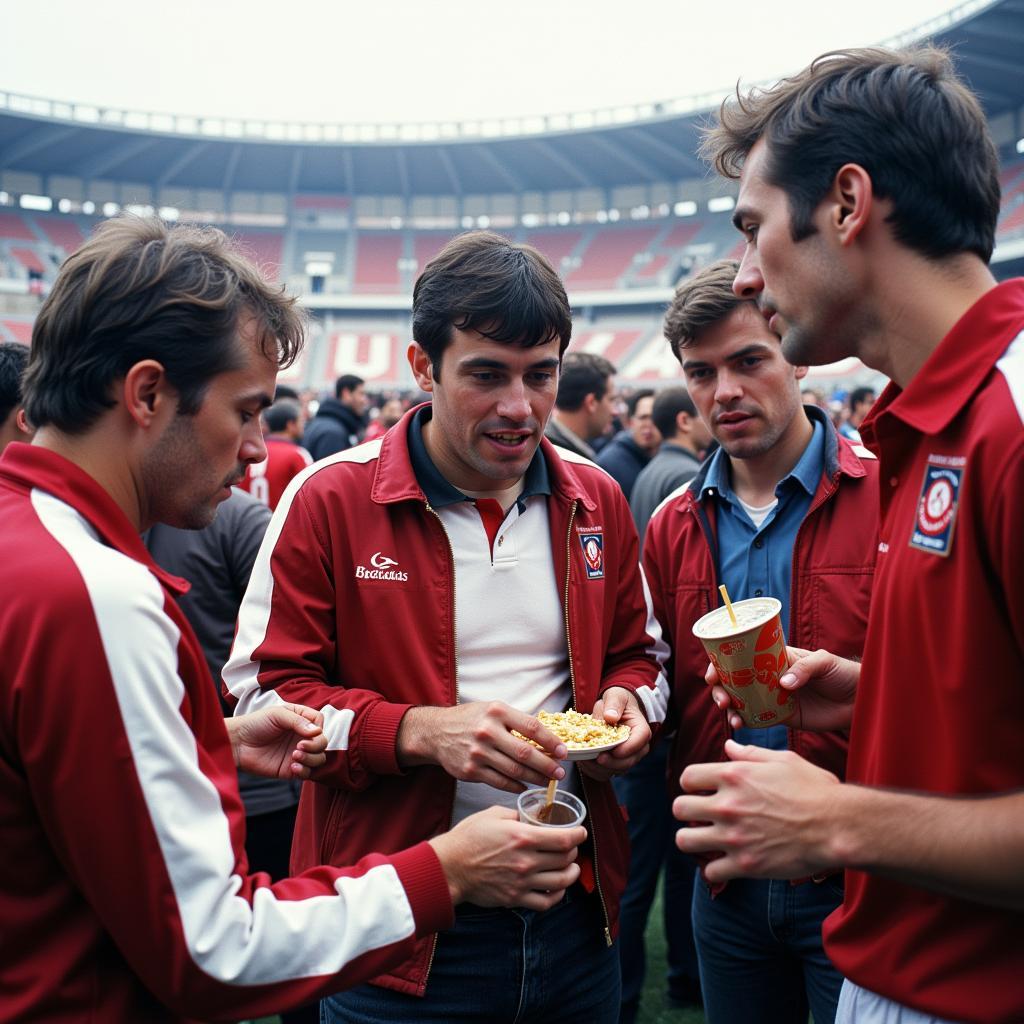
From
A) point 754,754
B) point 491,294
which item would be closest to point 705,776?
point 754,754

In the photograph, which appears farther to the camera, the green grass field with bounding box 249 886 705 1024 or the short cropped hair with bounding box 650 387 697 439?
the short cropped hair with bounding box 650 387 697 439

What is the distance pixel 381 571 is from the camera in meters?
2.06

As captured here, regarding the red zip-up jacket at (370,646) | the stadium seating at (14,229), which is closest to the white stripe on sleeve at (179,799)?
the red zip-up jacket at (370,646)

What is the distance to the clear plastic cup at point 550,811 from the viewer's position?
161cm

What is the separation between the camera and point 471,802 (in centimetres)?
206

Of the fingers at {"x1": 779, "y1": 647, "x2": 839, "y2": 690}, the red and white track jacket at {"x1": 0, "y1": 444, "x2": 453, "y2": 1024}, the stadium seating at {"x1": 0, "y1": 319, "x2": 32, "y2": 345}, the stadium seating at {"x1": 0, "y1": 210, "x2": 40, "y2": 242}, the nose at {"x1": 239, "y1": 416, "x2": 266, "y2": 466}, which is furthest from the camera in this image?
the stadium seating at {"x1": 0, "y1": 210, "x2": 40, "y2": 242}

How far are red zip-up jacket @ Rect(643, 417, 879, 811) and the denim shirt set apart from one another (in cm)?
4

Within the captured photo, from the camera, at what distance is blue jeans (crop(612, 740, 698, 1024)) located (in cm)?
367

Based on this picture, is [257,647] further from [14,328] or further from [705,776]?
[14,328]

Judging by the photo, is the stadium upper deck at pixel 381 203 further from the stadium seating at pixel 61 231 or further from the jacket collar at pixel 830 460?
the jacket collar at pixel 830 460

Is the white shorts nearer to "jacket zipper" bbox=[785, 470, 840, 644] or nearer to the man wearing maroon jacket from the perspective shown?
the man wearing maroon jacket

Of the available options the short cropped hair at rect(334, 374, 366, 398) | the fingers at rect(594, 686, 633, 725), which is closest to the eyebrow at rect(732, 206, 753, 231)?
the fingers at rect(594, 686, 633, 725)

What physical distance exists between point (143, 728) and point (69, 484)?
405 millimetres

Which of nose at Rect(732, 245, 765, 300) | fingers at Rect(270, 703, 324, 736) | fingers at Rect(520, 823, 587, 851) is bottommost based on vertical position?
fingers at Rect(520, 823, 587, 851)
